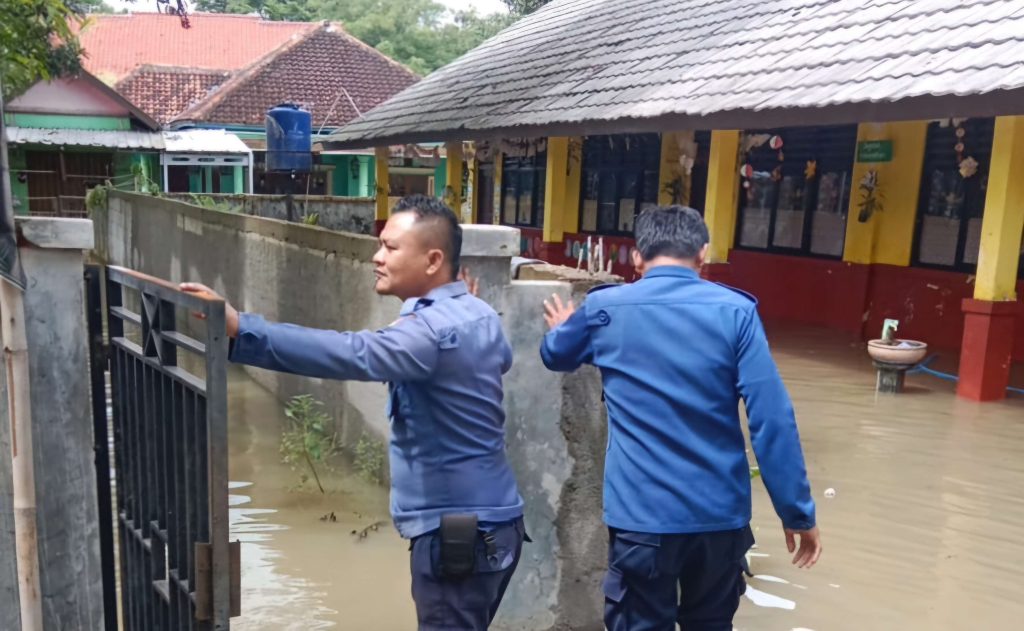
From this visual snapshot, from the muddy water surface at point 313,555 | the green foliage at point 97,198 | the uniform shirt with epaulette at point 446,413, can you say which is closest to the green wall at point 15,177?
the green foliage at point 97,198

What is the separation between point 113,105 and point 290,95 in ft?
18.1

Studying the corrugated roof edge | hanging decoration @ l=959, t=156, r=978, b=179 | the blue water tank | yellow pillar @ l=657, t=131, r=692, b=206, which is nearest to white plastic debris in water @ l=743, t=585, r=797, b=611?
the corrugated roof edge

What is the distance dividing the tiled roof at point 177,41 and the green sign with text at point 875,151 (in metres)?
22.6

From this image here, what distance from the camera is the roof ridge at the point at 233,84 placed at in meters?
24.6

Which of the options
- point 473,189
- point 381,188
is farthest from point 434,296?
point 381,188

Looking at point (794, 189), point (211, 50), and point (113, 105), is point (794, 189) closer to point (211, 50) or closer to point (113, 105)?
point (113, 105)

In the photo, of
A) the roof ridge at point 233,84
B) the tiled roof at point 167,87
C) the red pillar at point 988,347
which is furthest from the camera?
the tiled roof at point 167,87

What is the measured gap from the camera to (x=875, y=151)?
32.2 ft

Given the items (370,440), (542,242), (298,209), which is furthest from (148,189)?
(370,440)

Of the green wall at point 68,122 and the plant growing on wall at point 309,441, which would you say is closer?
the plant growing on wall at point 309,441

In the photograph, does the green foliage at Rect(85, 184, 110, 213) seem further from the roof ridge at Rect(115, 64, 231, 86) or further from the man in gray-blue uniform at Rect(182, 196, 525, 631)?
the man in gray-blue uniform at Rect(182, 196, 525, 631)

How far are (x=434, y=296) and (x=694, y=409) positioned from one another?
0.81m

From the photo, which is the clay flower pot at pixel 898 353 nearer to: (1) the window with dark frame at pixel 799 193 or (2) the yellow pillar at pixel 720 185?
(2) the yellow pillar at pixel 720 185

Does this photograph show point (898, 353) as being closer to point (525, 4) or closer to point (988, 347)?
point (988, 347)
